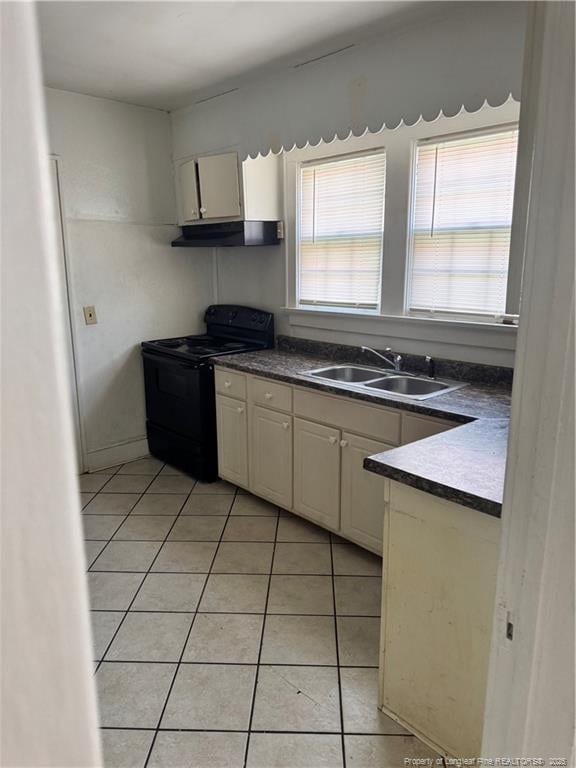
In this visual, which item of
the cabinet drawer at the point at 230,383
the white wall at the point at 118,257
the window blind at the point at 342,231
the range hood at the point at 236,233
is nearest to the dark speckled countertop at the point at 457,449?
the cabinet drawer at the point at 230,383

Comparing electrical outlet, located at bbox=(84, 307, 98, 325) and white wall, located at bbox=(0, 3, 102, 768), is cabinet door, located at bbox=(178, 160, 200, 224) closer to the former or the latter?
electrical outlet, located at bbox=(84, 307, 98, 325)

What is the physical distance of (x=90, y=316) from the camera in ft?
12.0

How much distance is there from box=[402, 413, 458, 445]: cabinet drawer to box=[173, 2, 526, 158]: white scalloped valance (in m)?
1.30

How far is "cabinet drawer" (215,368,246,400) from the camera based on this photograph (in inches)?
125

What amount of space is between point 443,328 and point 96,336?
2378 millimetres

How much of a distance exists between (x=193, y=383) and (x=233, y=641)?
1733mm

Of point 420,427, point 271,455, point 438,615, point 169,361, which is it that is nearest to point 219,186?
point 169,361

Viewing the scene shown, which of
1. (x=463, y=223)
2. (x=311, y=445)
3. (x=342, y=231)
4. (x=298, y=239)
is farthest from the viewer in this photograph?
(x=298, y=239)

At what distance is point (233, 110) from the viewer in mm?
3205

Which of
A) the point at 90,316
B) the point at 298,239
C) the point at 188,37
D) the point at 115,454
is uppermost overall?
the point at 188,37

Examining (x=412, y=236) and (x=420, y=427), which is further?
(x=412, y=236)

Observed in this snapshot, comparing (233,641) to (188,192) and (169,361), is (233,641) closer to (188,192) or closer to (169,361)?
(169,361)

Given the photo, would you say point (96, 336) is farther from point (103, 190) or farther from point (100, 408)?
point (103, 190)

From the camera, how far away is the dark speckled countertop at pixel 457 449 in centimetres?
137
